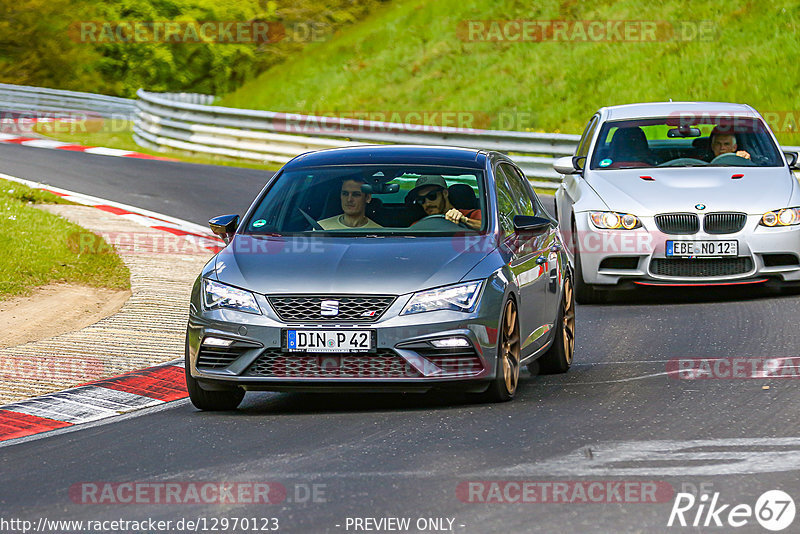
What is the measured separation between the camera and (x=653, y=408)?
797cm

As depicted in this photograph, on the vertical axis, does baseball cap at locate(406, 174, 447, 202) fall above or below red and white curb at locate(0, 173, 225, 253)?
above

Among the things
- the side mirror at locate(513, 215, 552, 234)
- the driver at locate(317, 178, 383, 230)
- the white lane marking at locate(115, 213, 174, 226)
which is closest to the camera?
the side mirror at locate(513, 215, 552, 234)

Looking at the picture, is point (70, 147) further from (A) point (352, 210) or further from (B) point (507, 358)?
(B) point (507, 358)

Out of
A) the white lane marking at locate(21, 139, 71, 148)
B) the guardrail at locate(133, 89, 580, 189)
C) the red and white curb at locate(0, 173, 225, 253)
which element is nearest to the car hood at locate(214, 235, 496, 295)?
the red and white curb at locate(0, 173, 225, 253)

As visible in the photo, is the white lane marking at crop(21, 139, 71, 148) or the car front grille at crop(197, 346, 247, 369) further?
the white lane marking at crop(21, 139, 71, 148)

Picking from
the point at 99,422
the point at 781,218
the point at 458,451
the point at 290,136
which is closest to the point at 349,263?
the point at 458,451

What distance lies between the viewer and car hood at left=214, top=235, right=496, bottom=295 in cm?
779

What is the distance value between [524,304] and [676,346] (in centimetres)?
232

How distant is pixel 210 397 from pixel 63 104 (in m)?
31.6

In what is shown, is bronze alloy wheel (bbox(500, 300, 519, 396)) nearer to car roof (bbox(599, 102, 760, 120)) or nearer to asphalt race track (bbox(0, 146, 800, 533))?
asphalt race track (bbox(0, 146, 800, 533))

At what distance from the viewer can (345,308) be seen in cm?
772

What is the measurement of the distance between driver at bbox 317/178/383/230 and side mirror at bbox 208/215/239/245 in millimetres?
582

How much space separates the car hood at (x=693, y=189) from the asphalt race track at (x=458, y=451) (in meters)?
2.49

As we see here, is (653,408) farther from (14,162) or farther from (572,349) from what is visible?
(14,162)
